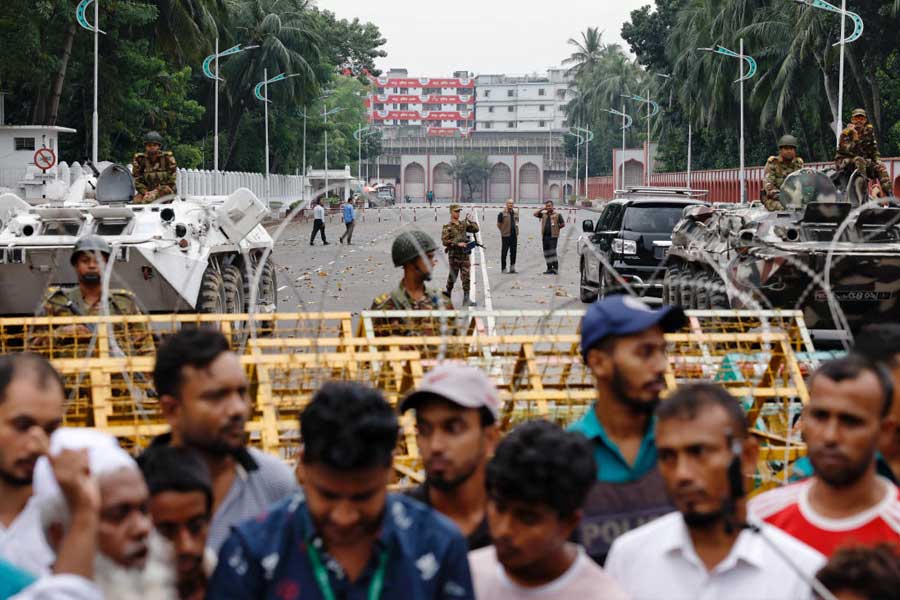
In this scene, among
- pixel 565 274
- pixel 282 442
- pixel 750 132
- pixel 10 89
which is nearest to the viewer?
pixel 282 442

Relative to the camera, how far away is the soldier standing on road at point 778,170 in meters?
17.1

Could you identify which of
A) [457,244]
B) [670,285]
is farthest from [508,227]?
[670,285]

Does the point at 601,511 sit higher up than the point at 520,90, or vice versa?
the point at 520,90

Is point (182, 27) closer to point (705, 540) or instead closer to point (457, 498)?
point (457, 498)

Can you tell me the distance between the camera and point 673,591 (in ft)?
12.2

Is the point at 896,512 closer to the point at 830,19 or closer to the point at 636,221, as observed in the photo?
the point at 636,221

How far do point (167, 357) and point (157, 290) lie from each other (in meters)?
11.8

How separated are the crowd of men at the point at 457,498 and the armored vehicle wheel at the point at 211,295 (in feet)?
39.7

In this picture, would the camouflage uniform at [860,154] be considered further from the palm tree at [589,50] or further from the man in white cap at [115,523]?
the palm tree at [589,50]

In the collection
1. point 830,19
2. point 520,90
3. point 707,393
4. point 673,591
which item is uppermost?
point 520,90

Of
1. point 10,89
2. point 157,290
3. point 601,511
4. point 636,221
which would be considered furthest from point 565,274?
point 601,511

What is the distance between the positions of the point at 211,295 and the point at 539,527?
43.9ft

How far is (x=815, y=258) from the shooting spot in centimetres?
1432

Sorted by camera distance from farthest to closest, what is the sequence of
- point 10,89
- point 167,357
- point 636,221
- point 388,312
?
point 10,89, point 636,221, point 388,312, point 167,357
